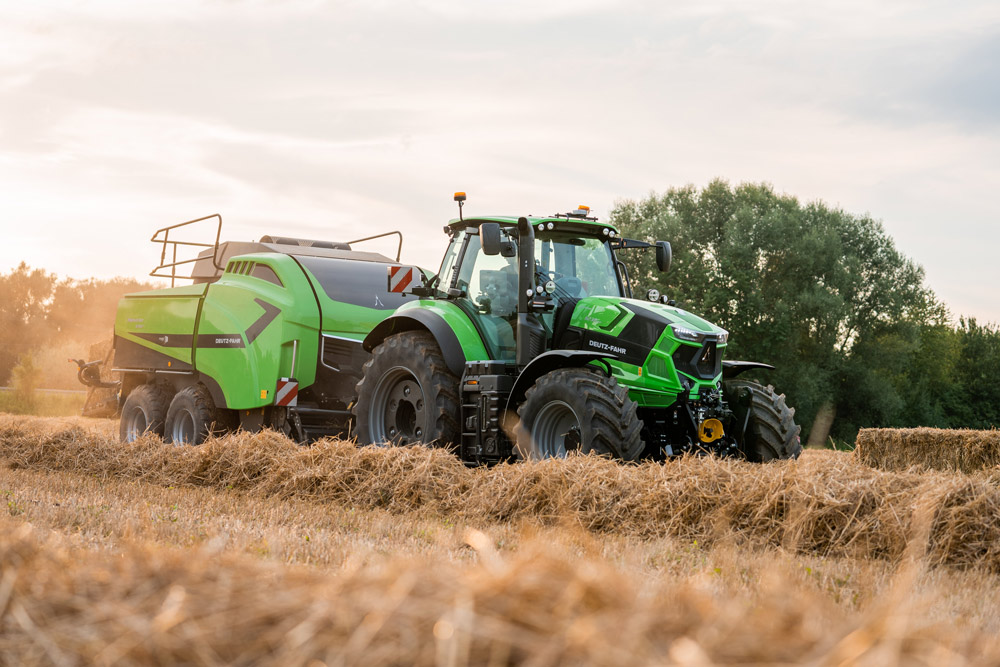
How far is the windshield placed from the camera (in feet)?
29.2

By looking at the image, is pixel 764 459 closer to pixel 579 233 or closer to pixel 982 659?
pixel 579 233

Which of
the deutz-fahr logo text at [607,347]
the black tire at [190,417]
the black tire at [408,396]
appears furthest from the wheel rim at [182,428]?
the deutz-fahr logo text at [607,347]

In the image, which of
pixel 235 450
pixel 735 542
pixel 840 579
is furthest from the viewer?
pixel 235 450

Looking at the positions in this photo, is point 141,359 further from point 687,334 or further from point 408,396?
point 687,334

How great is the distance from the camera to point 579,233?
30.2ft

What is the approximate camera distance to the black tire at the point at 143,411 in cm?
1249

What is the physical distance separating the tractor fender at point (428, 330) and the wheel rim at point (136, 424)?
14.9 feet

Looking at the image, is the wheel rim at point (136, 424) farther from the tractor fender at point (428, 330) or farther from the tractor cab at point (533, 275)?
the tractor cab at point (533, 275)

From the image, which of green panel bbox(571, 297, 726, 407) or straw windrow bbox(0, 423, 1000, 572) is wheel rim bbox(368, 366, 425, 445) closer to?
straw windrow bbox(0, 423, 1000, 572)

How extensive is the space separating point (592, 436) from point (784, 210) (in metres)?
29.1

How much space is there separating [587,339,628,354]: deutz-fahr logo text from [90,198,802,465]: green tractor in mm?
12

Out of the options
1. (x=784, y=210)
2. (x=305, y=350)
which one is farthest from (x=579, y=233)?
(x=784, y=210)

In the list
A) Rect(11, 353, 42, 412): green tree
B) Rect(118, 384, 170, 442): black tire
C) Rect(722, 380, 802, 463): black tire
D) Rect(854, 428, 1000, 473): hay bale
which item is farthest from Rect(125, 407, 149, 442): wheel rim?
Rect(11, 353, 42, 412): green tree

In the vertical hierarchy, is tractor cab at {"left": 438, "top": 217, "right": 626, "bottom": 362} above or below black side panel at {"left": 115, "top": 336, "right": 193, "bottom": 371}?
above
